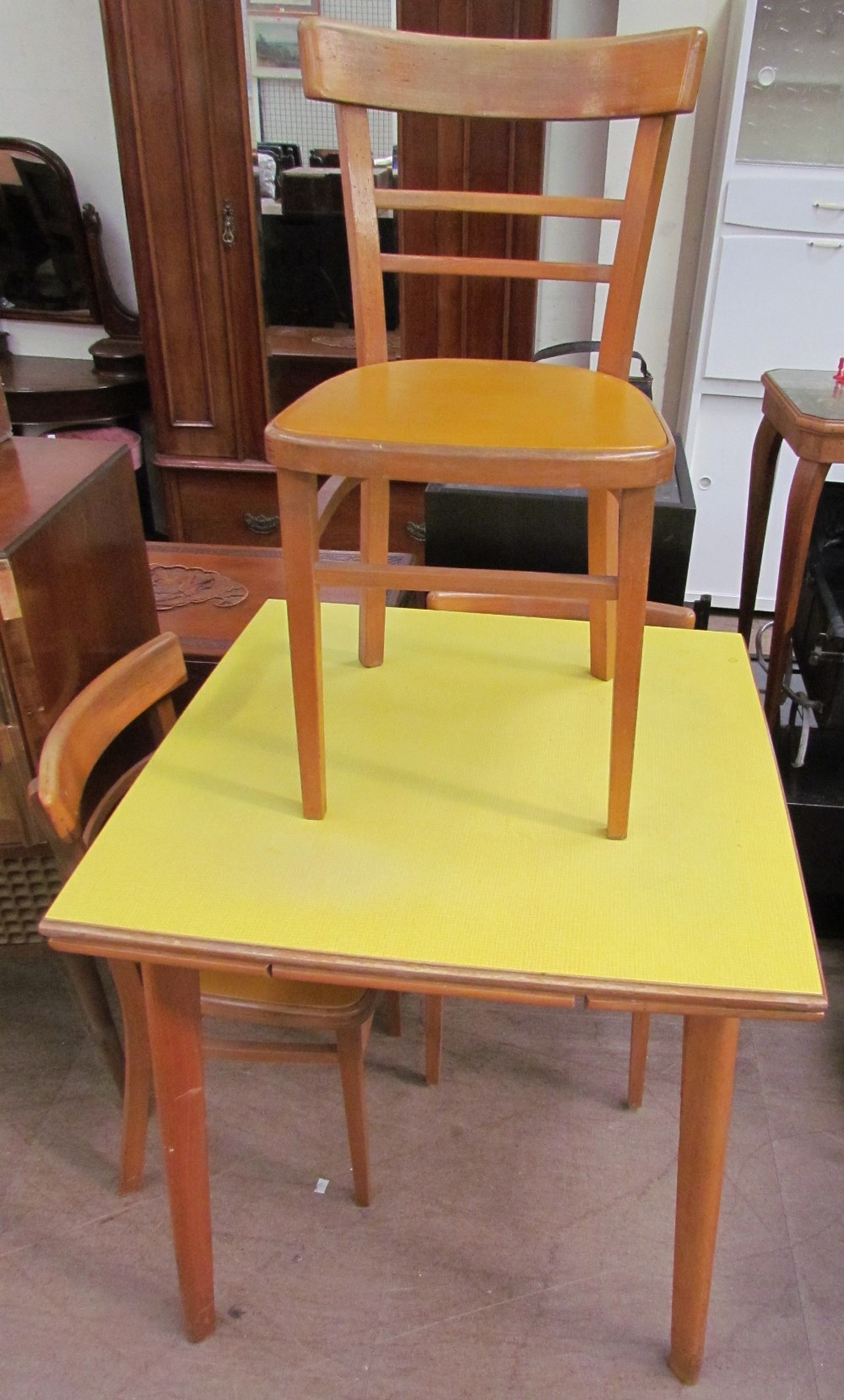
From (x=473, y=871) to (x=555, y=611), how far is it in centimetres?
52

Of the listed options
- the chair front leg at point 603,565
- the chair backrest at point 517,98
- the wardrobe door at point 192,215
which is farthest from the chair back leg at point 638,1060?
the wardrobe door at point 192,215

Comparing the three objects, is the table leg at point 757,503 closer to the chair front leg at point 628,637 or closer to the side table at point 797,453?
the side table at point 797,453

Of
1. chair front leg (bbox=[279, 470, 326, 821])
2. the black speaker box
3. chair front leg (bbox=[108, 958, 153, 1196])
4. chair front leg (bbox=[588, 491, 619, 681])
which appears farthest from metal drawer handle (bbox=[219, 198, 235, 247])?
chair front leg (bbox=[108, 958, 153, 1196])

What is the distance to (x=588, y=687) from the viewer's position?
1072 millimetres

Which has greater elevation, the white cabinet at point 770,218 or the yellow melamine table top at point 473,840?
the white cabinet at point 770,218

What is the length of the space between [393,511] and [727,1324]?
1932 millimetres

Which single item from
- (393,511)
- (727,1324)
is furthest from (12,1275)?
(393,511)

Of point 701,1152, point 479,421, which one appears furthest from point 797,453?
point 701,1152

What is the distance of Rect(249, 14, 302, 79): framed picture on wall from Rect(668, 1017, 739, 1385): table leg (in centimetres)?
210

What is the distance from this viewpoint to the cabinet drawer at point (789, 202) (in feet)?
6.89

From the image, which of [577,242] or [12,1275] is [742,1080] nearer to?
[12,1275]

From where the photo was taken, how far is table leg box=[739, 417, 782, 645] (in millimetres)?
1641

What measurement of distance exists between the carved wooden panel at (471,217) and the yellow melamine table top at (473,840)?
4.59ft

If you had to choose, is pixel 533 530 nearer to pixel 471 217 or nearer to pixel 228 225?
Result: pixel 471 217
